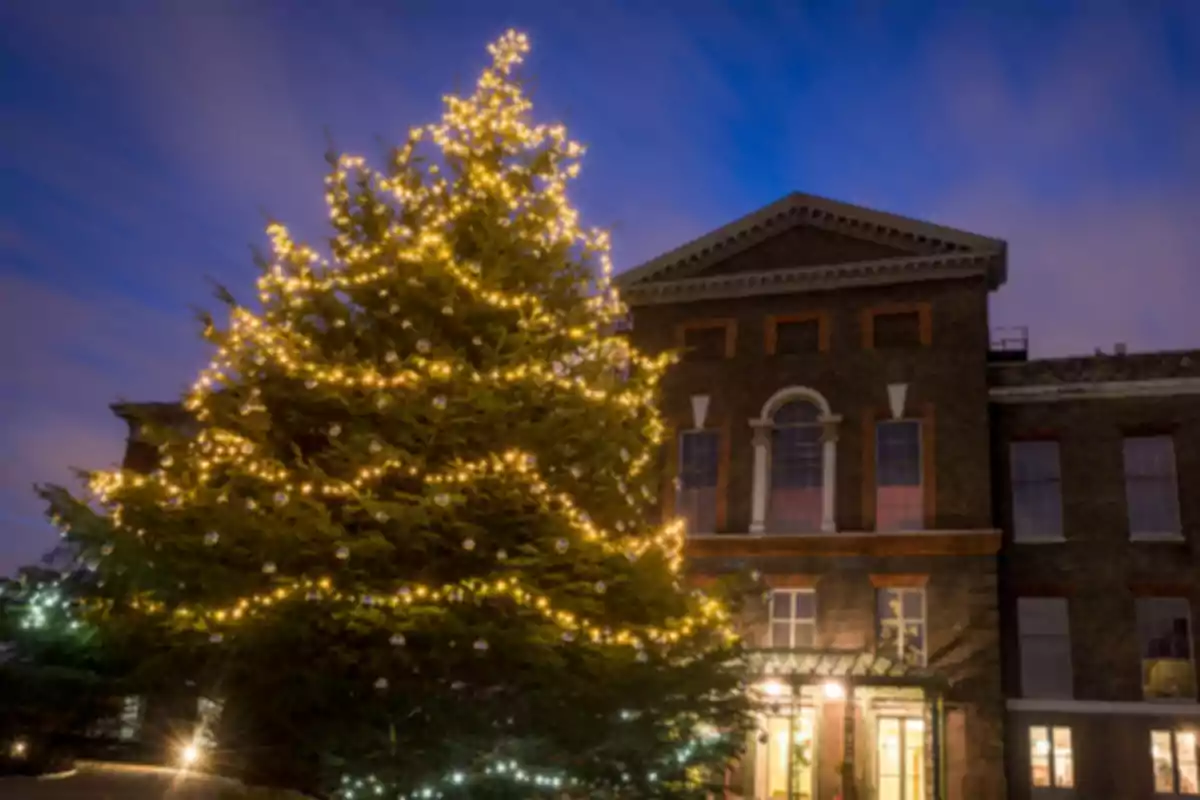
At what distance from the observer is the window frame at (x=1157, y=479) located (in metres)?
25.0

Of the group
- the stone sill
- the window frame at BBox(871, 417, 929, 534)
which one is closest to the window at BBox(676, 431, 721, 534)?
the stone sill

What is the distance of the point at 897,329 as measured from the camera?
27.7 meters

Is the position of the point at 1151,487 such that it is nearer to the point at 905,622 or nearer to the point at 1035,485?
the point at 1035,485

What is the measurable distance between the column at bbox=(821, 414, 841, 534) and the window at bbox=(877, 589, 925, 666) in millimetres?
2119

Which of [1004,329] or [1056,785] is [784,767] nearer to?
[1056,785]

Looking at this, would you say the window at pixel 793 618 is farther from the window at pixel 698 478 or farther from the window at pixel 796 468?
the window at pixel 698 478

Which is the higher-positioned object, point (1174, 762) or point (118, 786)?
point (1174, 762)

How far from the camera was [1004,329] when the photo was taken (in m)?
29.6

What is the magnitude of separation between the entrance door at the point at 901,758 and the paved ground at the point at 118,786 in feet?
47.5

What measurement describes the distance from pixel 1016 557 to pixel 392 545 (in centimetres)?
1958

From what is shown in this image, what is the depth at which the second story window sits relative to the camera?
2906 centimetres

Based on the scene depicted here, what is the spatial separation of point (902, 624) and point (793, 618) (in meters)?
2.64

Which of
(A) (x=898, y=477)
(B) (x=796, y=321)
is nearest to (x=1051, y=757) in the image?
(A) (x=898, y=477)

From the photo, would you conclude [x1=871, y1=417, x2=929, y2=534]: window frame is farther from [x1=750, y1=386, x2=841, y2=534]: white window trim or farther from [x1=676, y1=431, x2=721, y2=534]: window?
[x1=676, y1=431, x2=721, y2=534]: window
